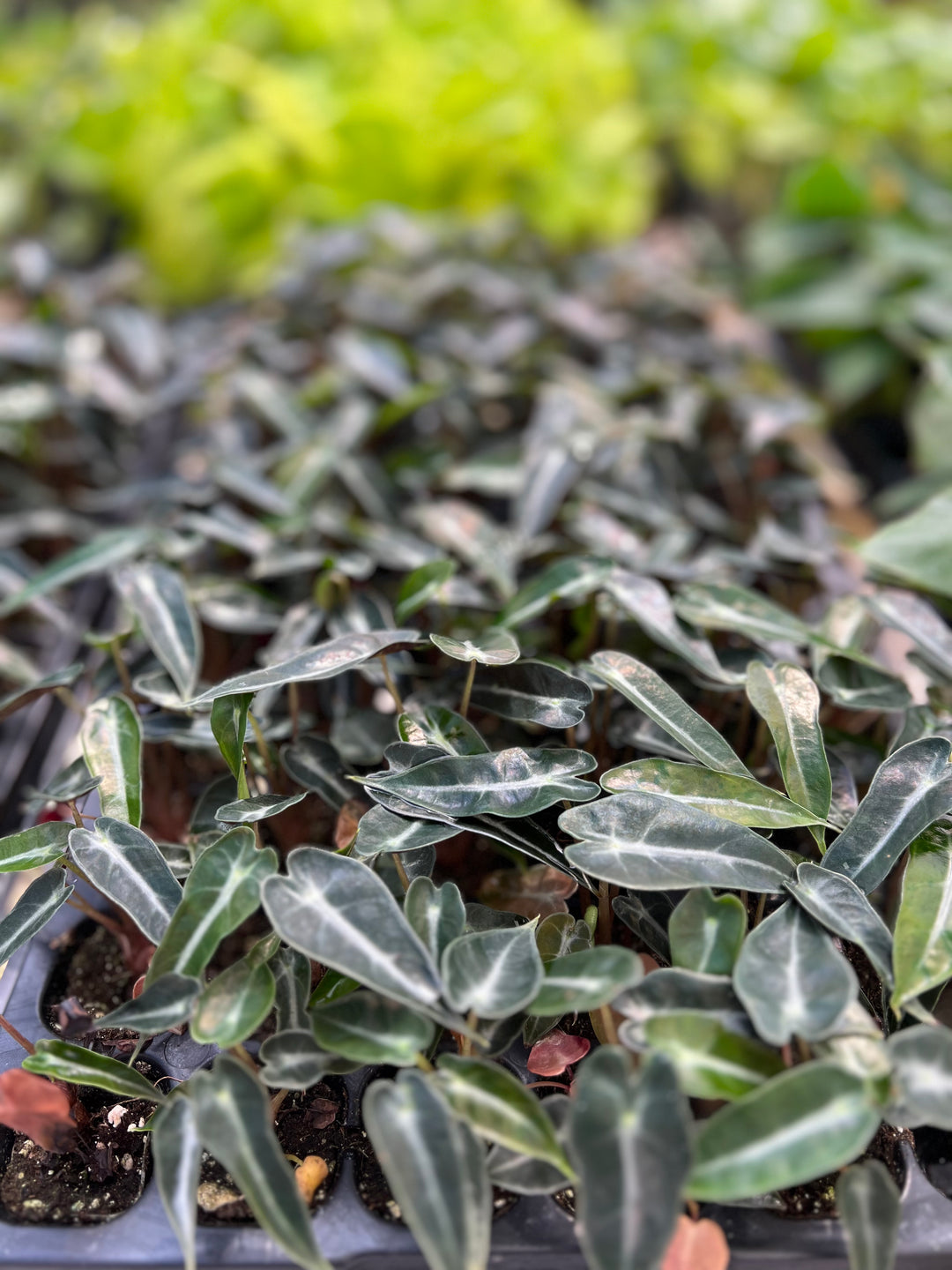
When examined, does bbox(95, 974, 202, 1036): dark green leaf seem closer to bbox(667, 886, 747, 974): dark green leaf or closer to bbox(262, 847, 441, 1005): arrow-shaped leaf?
bbox(262, 847, 441, 1005): arrow-shaped leaf

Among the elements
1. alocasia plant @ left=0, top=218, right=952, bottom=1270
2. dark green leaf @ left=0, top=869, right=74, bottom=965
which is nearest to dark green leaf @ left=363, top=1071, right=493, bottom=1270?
alocasia plant @ left=0, top=218, right=952, bottom=1270

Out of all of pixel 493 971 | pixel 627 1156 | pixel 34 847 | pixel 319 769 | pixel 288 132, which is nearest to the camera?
pixel 627 1156

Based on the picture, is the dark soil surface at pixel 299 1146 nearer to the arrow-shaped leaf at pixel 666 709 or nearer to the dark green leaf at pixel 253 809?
the dark green leaf at pixel 253 809

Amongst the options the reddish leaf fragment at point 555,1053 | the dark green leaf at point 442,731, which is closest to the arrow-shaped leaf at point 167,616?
the dark green leaf at point 442,731

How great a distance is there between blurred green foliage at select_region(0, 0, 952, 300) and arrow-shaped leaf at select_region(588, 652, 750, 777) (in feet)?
4.77

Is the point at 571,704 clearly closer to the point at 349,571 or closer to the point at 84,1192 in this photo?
the point at 349,571

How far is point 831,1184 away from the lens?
669 millimetres

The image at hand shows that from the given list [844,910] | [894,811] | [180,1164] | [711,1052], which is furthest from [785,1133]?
[180,1164]

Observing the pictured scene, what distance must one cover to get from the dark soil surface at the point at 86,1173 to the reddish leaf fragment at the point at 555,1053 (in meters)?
0.30

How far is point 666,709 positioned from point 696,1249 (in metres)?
0.38

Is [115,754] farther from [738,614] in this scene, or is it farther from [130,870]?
[738,614]

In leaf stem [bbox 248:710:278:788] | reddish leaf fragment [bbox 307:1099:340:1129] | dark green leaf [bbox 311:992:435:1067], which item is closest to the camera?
dark green leaf [bbox 311:992:435:1067]

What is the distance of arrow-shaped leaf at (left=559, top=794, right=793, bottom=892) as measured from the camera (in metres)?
0.64

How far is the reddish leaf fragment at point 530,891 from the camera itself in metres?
0.79
